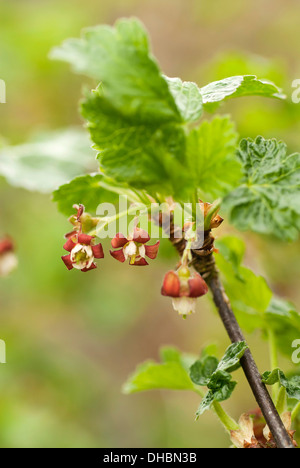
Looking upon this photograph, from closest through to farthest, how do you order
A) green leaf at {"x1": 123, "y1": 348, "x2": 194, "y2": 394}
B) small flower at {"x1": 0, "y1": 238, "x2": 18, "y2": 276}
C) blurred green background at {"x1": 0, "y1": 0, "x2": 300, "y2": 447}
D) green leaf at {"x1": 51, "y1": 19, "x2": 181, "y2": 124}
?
green leaf at {"x1": 51, "y1": 19, "x2": 181, "y2": 124} < green leaf at {"x1": 123, "y1": 348, "x2": 194, "y2": 394} < small flower at {"x1": 0, "y1": 238, "x2": 18, "y2": 276} < blurred green background at {"x1": 0, "y1": 0, "x2": 300, "y2": 447}

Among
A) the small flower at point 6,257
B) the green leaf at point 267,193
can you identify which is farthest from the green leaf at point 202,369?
the small flower at point 6,257

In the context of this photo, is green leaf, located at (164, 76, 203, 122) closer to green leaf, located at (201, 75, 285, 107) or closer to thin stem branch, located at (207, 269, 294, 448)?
green leaf, located at (201, 75, 285, 107)

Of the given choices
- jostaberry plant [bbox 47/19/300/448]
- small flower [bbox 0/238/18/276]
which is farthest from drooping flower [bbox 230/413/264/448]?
small flower [bbox 0/238/18/276]

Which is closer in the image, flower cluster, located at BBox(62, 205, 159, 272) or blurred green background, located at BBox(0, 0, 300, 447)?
flower cluster, located at BBox(62, 205, 159, 272)

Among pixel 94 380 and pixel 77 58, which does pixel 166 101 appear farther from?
pixel 94 380

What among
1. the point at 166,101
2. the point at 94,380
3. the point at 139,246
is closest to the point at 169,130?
the point at 166,101

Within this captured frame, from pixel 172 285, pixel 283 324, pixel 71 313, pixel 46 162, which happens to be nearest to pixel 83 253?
pixel 172 285
